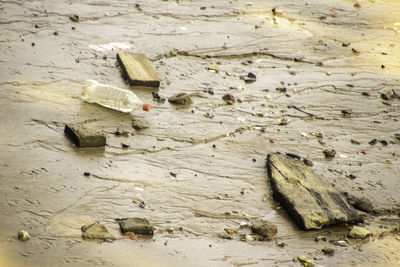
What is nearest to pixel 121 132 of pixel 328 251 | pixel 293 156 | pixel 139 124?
pixel 139 124

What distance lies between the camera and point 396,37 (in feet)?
22.1

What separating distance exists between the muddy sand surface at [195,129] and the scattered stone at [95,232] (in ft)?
0.11

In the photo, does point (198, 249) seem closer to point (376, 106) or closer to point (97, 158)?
point (97, 158)

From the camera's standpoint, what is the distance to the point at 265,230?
3020 mm

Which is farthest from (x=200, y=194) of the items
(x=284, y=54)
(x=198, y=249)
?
(x=284, y=54)

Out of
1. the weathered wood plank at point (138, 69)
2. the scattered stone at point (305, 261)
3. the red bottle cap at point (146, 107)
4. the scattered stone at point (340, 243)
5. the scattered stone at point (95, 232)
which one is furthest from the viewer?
the weathered wood plank at point (138, 69)

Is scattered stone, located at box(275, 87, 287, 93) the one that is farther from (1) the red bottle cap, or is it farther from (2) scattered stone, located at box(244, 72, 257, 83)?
(1) the red bottle cap

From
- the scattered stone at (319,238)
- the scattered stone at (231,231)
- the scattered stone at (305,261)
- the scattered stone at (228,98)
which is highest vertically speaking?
the scattered stone at (228,98)

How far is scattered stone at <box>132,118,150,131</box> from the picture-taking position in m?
3.92

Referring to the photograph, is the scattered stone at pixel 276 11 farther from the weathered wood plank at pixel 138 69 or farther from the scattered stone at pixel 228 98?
the scattered stone at pixel 228 98

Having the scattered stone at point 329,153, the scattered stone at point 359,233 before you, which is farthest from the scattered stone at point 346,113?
the scattered stone at point 359,233

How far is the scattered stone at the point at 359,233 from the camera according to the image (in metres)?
3.15

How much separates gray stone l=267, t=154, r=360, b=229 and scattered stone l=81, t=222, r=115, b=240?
1142 mm

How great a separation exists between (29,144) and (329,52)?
12.3 feet
